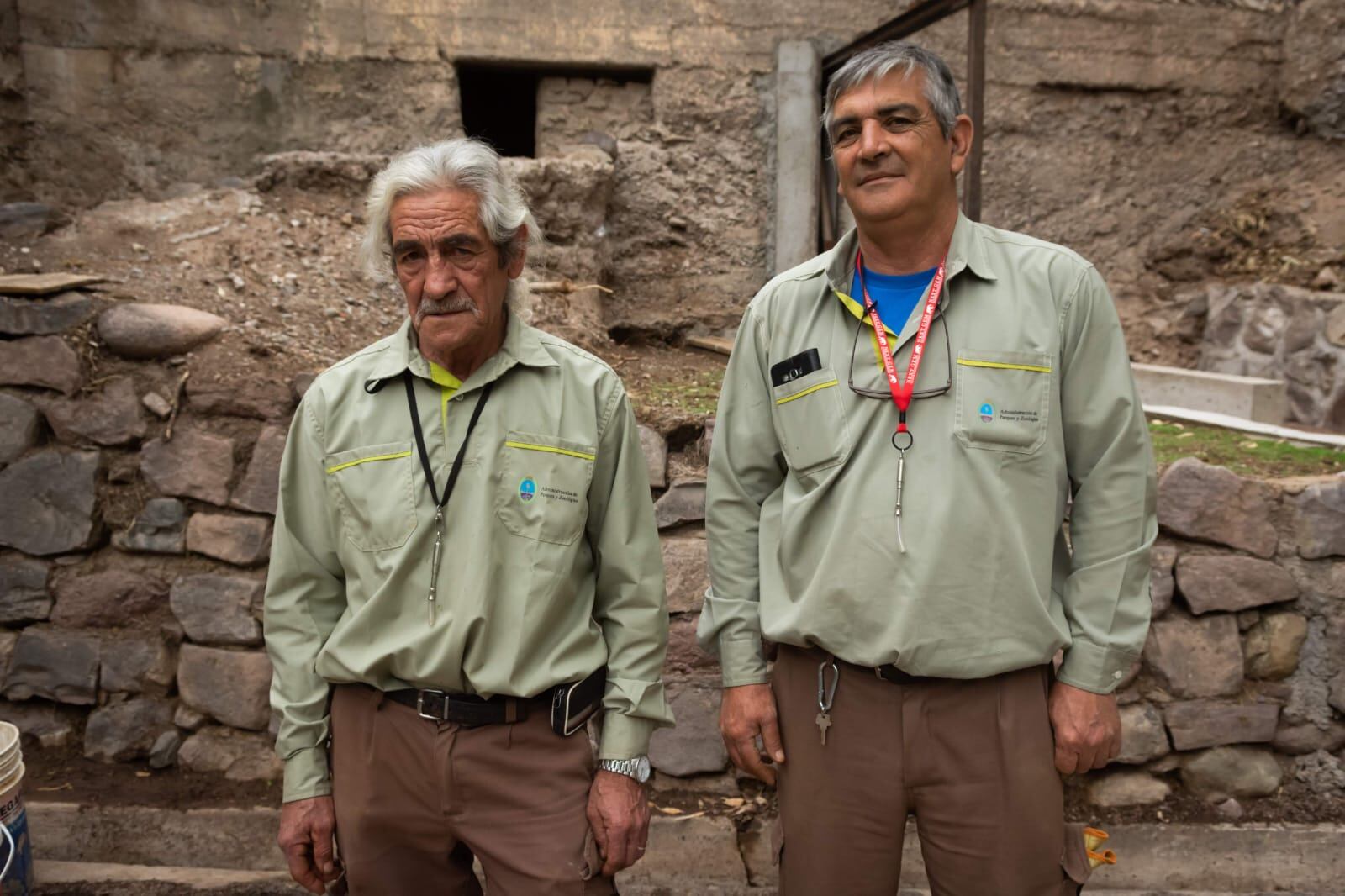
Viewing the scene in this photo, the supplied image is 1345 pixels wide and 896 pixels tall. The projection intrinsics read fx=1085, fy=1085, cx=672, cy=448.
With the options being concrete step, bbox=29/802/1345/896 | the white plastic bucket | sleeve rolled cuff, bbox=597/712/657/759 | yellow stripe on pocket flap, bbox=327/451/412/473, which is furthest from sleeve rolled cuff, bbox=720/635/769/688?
the white plastic bucket

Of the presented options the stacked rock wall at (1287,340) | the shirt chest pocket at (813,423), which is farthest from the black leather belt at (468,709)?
the stacked rock wall at (1287,340)

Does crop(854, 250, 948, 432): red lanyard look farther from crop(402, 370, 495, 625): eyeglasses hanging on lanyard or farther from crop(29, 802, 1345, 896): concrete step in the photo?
crop(29, 802, 1345, 896): concrete step

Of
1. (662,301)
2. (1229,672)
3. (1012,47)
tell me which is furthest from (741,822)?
(1012,47)

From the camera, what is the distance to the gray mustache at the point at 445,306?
1934mm

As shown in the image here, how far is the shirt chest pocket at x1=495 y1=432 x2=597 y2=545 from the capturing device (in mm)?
1938

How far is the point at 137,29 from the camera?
5473mm

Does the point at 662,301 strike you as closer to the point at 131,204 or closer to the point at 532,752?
the point at 131,204

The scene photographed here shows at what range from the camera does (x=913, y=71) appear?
191 centimetres

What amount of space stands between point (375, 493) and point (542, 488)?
30 cm

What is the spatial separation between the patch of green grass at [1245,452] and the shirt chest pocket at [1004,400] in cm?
206

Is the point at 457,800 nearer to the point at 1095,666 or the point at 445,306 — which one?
the point at 445,306

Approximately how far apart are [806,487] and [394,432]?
757 millimetres

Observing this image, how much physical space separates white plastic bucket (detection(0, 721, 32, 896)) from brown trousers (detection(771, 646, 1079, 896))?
6.59ft

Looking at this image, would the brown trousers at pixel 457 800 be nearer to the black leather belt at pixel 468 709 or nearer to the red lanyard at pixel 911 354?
the black leather belt at pixel 468 709
